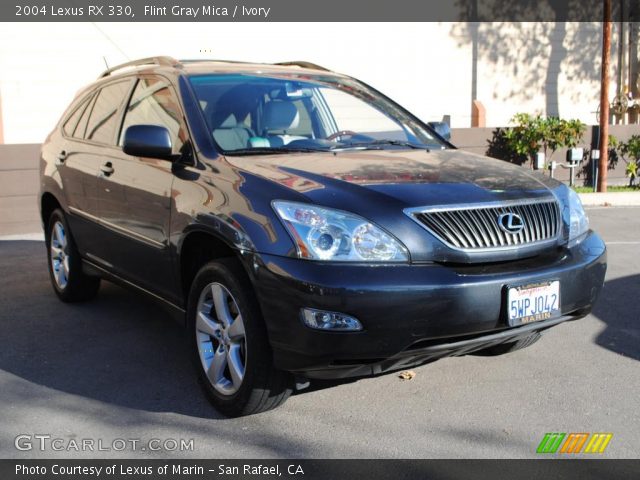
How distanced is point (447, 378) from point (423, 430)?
0.74 meters

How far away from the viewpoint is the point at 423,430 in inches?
142

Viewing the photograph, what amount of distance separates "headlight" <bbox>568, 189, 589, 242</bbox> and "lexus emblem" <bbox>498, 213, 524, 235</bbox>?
1.48ft

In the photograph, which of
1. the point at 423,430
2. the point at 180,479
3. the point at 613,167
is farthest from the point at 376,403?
the point at 613,167

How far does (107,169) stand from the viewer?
493 cm

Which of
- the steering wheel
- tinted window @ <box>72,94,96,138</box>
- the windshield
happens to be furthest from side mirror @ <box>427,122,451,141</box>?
tinted window @ <box>72,94,96,138</box>

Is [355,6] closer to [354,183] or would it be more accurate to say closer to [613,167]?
[613,167]

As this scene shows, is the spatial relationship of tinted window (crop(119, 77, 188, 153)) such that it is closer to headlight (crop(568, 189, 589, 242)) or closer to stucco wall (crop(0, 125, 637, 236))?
headlight (crop(568, 189, 589, 242))

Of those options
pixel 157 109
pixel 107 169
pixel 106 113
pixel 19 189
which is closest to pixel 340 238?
pixel 157 109

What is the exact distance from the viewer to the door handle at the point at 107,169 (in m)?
4.88

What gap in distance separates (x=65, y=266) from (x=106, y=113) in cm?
133

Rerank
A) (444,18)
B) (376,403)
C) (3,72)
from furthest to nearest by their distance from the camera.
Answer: (444,18) → (3,72) → (376,403)

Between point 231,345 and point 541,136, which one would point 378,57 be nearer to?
point 541,136

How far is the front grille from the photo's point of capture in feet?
11.1

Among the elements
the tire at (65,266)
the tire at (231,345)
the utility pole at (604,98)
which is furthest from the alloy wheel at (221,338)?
the utility pole at (604,98)
